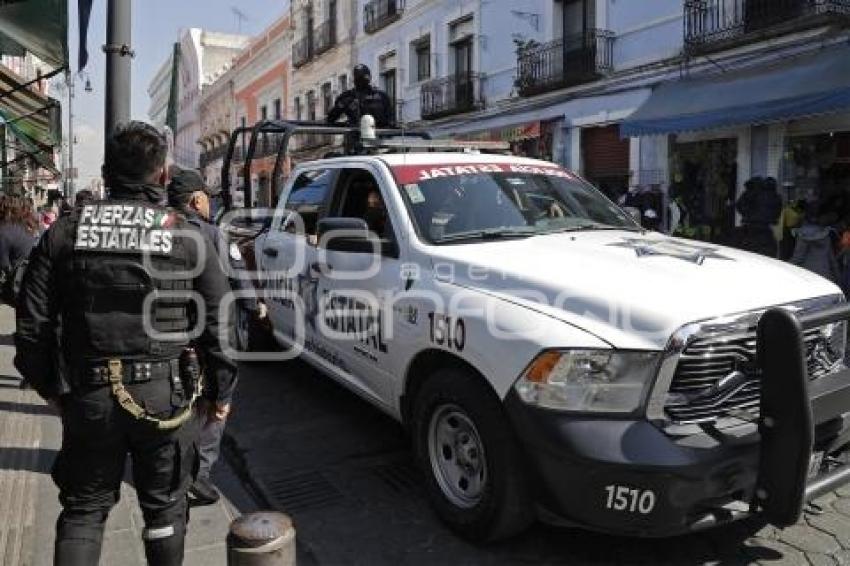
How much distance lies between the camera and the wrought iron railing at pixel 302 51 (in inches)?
1157

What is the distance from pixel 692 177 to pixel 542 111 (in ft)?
13.8

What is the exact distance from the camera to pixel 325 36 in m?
28.0

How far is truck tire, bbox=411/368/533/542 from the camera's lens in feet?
10.5

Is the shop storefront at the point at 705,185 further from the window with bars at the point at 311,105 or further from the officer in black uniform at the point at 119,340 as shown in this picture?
the window with bars at the point at 311,105

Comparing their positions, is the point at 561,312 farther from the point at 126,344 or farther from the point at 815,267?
the point at 815,267

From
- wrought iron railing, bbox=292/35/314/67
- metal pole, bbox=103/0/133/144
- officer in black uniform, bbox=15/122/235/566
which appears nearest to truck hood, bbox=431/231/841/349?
officer in black uniform, bbox=15/122/235/566

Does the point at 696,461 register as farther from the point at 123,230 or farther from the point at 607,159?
the point at 607,159

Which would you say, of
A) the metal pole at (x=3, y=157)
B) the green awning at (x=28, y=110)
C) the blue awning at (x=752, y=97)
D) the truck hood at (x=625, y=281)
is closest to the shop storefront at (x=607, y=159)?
the blue awning at (x=752, y=97)

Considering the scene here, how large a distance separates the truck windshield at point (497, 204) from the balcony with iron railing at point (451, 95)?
14.3 m

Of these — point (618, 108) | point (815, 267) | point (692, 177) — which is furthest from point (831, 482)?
point (618, 108)

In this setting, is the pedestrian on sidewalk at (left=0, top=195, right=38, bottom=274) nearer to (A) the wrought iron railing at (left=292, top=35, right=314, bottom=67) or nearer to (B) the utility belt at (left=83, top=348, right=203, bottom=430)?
(B) the utility belt at (left=83, top=348, right=203, bottom=430)

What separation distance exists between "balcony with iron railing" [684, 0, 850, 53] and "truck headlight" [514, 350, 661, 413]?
9430 mm

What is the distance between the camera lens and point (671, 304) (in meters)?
2.98

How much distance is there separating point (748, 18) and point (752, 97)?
1.74 meters
